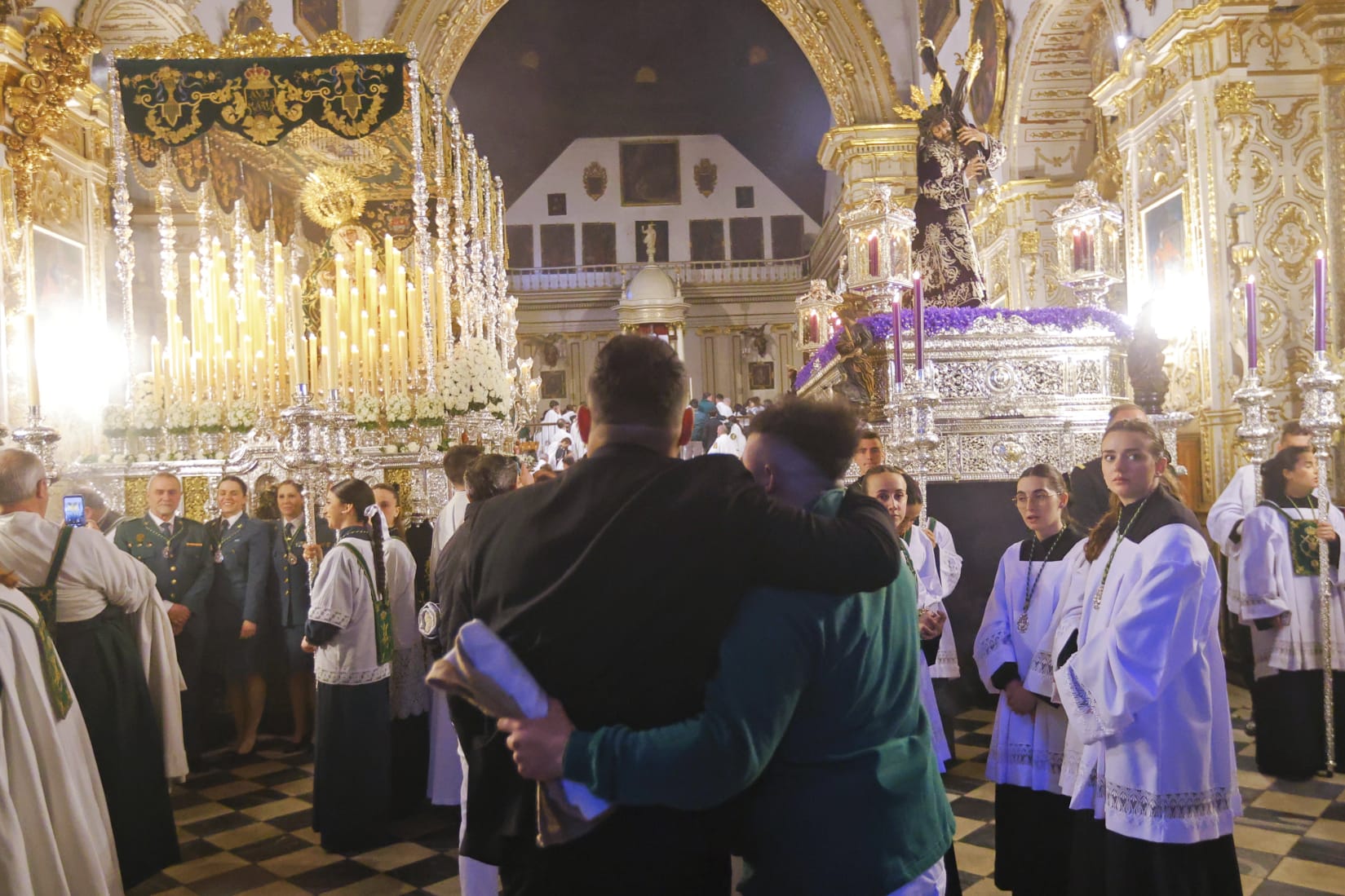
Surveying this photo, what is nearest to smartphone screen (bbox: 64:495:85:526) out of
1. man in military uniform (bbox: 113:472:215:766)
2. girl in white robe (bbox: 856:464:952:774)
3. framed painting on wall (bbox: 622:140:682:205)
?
man in military uniform (bbox: 113:472:215:766)

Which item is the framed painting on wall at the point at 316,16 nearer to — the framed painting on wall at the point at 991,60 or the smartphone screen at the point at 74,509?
the framed painting on wall at the point at 991,60

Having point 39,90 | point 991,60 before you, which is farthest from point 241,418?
point 991,60

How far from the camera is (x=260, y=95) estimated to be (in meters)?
7.51

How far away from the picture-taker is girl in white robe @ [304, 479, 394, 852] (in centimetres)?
457

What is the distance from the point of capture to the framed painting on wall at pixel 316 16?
48.3 ft

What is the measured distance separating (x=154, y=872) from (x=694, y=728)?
361 centimetres

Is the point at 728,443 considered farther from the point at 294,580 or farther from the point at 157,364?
the point at 294,580

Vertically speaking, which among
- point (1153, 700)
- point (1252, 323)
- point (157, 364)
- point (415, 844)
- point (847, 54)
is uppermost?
point (847, 54)

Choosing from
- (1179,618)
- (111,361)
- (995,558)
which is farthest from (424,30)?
(1179,618)

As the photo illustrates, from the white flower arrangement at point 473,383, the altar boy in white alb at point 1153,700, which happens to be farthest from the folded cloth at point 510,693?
the white flower arrangement at point 473,383

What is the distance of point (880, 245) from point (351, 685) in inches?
199

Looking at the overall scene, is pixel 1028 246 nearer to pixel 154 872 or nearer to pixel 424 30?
pixel 424 30

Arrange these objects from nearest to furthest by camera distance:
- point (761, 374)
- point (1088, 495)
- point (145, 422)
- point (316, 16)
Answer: point (1088, 495)
point (145, 422)
point (316, 16)
point (761, 374)

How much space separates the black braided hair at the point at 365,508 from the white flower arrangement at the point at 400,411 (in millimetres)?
3438
